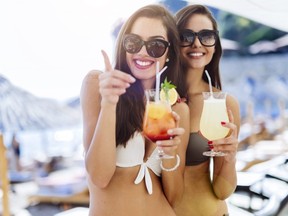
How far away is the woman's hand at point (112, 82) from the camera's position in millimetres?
1546

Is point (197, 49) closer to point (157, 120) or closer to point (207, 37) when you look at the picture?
point (207, 37)

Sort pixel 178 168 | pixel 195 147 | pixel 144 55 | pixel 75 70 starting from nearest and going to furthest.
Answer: pixel 144 55 < pixel 178 168 < pixel 195 147 < pixel 75 70

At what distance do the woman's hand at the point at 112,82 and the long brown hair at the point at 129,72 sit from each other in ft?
0.99

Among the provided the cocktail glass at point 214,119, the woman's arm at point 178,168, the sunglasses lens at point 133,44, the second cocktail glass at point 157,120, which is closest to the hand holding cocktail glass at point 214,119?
the cocktail glass at point 214,119

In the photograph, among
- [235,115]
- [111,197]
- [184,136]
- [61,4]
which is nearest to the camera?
[111,197]

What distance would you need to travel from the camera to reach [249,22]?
2539 millimetres

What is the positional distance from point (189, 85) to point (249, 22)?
0.69m

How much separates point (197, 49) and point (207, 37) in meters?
0.07

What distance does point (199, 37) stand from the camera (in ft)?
6.72

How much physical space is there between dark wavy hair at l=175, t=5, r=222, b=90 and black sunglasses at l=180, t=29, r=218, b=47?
39 millimetres

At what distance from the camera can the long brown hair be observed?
6.12 ft

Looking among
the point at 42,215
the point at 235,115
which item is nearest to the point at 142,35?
the point at 235,115

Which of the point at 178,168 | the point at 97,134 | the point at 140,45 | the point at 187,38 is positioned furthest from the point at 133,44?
the point at 178,168

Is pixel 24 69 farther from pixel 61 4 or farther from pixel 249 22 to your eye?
pixel 249 22
